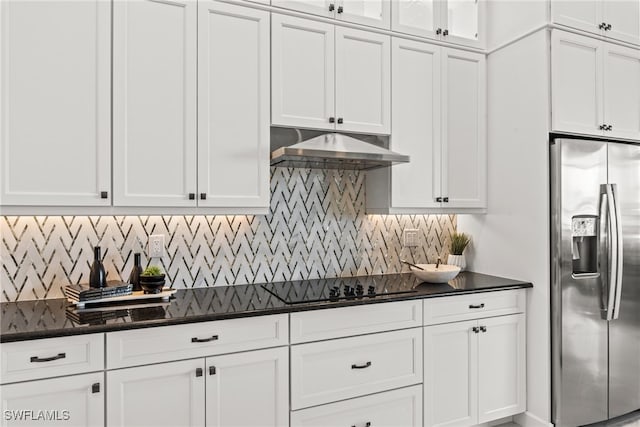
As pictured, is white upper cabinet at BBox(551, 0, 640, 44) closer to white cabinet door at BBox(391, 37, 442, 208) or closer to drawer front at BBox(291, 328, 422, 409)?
white cabinet door at BBox(391, 37, 442, 208)

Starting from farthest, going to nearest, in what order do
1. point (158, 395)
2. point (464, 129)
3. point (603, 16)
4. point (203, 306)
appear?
point (464, 129) < point (603, 16) < point (203, 306) < point (158, 395)

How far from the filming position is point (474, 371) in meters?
2.63

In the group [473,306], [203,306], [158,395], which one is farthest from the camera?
[473,306]

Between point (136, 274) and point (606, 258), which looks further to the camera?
point (606, 258)

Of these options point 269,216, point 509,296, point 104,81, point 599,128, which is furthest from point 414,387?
point 104,81

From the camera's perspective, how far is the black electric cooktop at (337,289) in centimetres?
229

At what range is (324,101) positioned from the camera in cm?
256

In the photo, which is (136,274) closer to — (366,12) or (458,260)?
(366,12)

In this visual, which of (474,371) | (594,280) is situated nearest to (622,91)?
(594,280)

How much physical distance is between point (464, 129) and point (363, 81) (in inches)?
32.4

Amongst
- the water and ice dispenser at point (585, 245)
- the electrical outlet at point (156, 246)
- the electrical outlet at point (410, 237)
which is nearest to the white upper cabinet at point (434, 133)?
the electrical outlet at point (410, 237)

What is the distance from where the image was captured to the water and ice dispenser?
268cm

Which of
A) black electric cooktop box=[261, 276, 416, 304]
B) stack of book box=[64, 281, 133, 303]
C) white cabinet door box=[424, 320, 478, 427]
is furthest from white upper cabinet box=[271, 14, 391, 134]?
white cabinet door box=[424, 320, 478, 427]

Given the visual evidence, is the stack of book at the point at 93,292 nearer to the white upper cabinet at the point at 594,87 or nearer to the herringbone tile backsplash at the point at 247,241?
the herringbone tile backsplash at the point at 247,241
